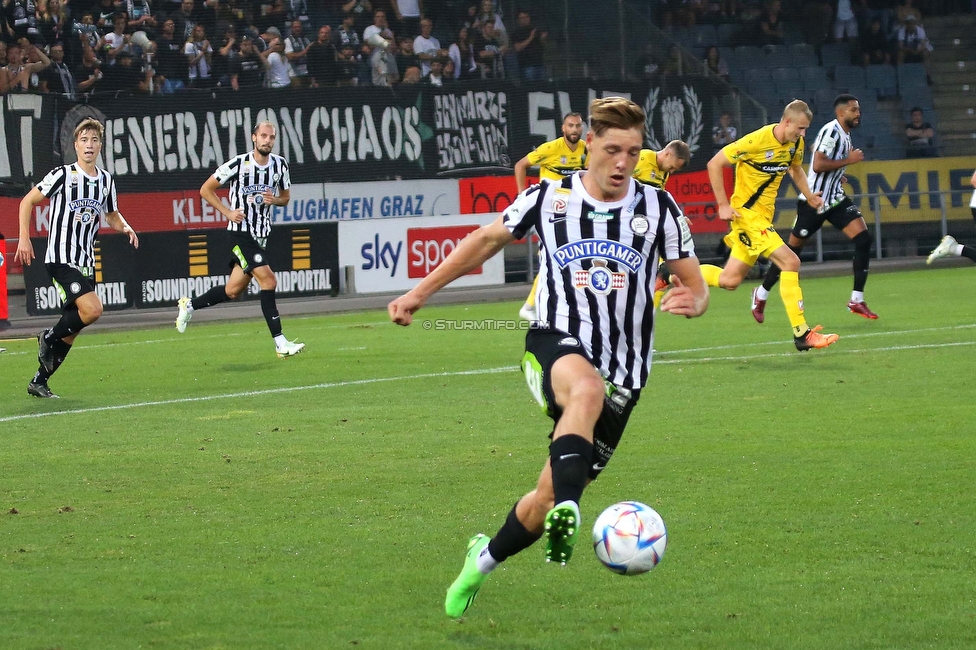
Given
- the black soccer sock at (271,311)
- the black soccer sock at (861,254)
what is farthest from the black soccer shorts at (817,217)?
the black soccer sock at (271,311)

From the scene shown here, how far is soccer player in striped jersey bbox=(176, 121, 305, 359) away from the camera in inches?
581

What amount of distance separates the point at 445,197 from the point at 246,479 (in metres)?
17.4

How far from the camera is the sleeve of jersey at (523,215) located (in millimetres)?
5434

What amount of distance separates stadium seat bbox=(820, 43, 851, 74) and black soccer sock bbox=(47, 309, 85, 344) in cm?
2376

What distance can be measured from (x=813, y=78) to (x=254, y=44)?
13.5 metres

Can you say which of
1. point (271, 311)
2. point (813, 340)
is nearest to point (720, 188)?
point (813, 340)

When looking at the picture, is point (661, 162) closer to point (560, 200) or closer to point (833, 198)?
point (833, 198)

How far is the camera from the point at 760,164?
13.6 metres

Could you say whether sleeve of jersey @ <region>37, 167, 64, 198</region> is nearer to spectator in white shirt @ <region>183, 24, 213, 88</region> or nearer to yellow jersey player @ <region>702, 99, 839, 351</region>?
yellow jersey player @ <region>702, 99, 839, 351</region>

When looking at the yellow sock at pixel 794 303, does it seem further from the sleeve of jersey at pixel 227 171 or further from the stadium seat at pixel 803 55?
the stadium seat at pixel 803 55

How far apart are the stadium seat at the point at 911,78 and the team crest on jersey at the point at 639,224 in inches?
1120

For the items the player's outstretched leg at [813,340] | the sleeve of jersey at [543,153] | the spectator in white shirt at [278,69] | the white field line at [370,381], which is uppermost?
the spectator in white shirt at [278,69]

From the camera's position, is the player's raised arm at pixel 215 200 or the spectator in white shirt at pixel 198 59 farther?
the spectator in white shirt at pixel 198 59

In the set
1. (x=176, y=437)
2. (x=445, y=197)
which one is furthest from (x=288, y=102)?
(x=176, y=437)
